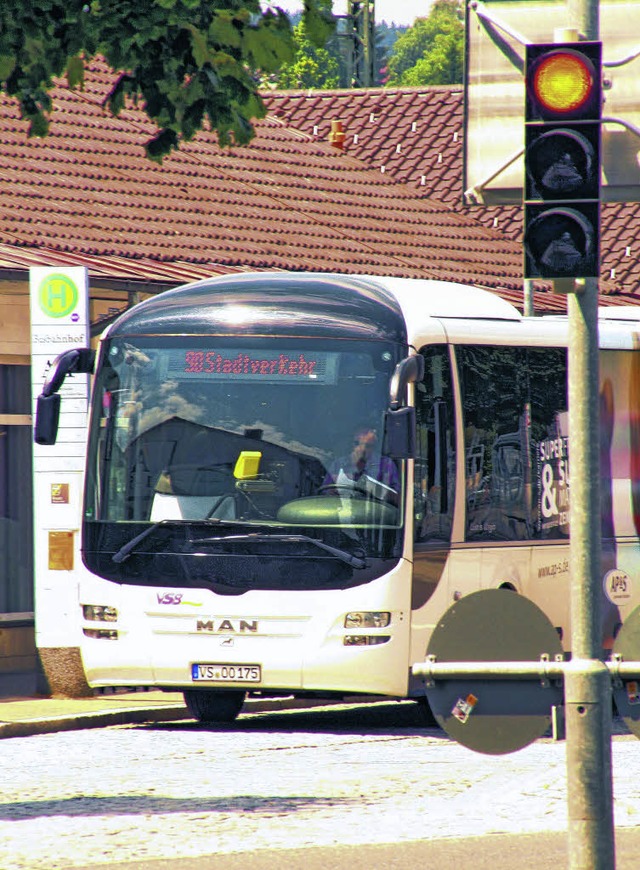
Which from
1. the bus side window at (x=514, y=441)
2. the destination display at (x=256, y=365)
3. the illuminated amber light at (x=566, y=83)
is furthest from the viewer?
the bus side window at (x=514, y=441)

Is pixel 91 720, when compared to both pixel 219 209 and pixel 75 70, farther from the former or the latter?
pixel 219 209

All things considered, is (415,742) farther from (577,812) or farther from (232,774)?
(577,812)

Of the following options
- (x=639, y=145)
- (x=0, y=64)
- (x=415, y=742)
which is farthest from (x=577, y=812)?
(x=639, y=145)

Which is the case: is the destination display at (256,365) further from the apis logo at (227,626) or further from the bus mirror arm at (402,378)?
the apis logo at (227,626)

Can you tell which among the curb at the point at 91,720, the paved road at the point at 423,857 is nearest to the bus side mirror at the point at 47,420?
the curb at the point at 91,720

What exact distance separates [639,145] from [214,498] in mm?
9191

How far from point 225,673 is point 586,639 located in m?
7.07

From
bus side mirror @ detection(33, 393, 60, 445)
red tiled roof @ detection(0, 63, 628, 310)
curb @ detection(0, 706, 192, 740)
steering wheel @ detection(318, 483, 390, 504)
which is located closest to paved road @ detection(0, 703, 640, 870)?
curb @ detection(0, 706, 192, 740)

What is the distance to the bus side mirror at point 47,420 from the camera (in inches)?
627

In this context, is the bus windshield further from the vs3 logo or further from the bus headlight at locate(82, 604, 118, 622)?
the bus headlight at locate(82, 604, 118, 622)

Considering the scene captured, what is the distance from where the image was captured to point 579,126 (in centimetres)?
858

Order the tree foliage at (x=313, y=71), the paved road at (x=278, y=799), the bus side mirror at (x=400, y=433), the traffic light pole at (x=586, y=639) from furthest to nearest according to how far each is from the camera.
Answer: the tree foliage at (x=313, y=71) < the bus side mirror at (x=400, y=433) < the paved road at (x=278, y=799) < the traffic light pole at (x=586, y=639)

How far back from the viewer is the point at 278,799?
450 inches

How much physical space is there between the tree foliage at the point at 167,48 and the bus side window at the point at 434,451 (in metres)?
5.46
